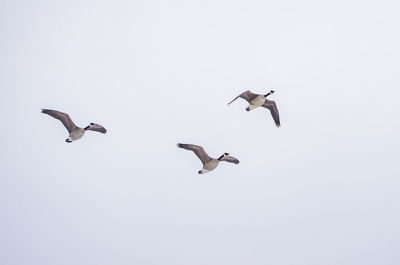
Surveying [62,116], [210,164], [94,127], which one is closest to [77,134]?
[94,127]

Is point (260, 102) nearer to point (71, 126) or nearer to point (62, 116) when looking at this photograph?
point (71, 126)

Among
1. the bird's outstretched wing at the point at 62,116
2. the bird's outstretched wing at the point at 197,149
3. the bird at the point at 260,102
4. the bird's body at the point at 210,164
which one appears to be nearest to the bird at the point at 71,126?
the bird's outstretched wing at the point at 62,116

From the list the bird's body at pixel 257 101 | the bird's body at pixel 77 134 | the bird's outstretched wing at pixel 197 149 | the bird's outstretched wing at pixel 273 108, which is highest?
the bird's outstretched wing at pixel 273 108

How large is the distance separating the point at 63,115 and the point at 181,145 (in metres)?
5.87

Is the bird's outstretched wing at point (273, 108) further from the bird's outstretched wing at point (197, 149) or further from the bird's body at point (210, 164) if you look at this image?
the bird's outstretched wing at point (197, 149)

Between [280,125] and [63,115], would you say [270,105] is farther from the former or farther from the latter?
[63,115]

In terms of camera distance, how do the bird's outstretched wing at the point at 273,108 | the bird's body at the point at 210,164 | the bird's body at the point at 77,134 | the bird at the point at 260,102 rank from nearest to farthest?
the bird at the point at 260,102 → the bird's body at the point at 210,164 → the bird's body at the point at 77,134 → the bird's outstretched wing at the point at 273,108

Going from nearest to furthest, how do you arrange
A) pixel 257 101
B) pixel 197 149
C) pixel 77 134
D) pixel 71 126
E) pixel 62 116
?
1. pixel 197 149
2. pixel 257 101
3. pixel 62 116
4. pixel 71 126
5. pixel 77 134

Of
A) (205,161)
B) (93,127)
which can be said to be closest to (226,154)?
(205,161)

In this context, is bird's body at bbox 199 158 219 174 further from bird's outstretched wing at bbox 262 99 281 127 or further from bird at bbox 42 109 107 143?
bird at bbox 42 109 107 143

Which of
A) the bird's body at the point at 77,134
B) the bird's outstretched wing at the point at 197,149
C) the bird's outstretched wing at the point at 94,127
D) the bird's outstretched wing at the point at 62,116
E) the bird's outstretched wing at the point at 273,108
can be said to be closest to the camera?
the bird's outstretched wing at the point at 197,149

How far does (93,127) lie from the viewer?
140 ft

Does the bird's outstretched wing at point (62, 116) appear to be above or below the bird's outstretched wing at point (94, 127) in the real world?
below

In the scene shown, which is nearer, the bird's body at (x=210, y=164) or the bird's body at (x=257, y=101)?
the bird's body at (x=257, y=101)
